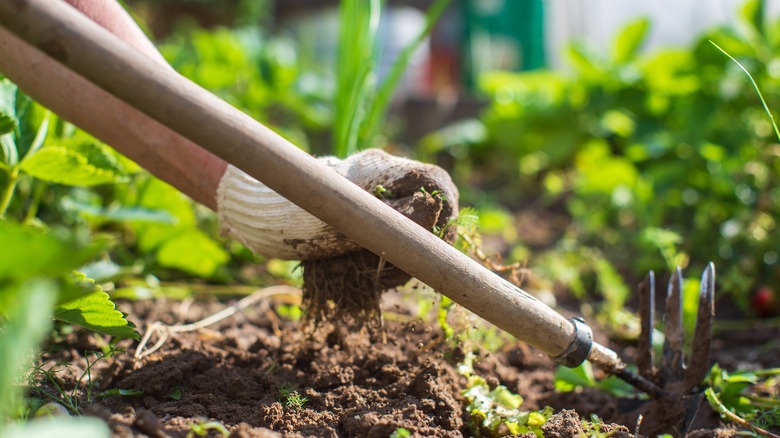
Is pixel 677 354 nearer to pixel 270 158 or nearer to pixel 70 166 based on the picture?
pixel 270 158

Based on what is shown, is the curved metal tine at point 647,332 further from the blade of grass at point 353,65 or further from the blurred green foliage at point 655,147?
the blade of grass at point 353,65

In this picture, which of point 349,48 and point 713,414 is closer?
point 713,414

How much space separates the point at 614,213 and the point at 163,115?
2504 millimetres

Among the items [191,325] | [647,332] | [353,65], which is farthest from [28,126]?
[647,332]

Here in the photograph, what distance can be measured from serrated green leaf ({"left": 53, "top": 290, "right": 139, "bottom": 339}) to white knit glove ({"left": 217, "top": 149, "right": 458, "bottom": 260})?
307 millimetres

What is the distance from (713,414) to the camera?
4.95ft

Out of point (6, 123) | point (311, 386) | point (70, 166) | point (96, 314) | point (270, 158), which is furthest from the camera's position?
point (70, 166)

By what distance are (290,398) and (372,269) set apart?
0.94 feet

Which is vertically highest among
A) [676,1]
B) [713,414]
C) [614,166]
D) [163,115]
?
[676,1]

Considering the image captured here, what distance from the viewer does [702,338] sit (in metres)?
1.51

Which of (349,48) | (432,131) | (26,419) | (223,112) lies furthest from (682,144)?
(26,419)

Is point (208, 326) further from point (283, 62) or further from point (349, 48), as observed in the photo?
point (283, 62)

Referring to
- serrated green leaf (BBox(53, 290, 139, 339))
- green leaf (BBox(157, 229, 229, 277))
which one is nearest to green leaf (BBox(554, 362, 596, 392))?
serrated green leaf (BBox(53, 290, 139, 339))

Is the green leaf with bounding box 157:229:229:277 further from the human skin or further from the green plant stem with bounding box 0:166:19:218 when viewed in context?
the human skin
